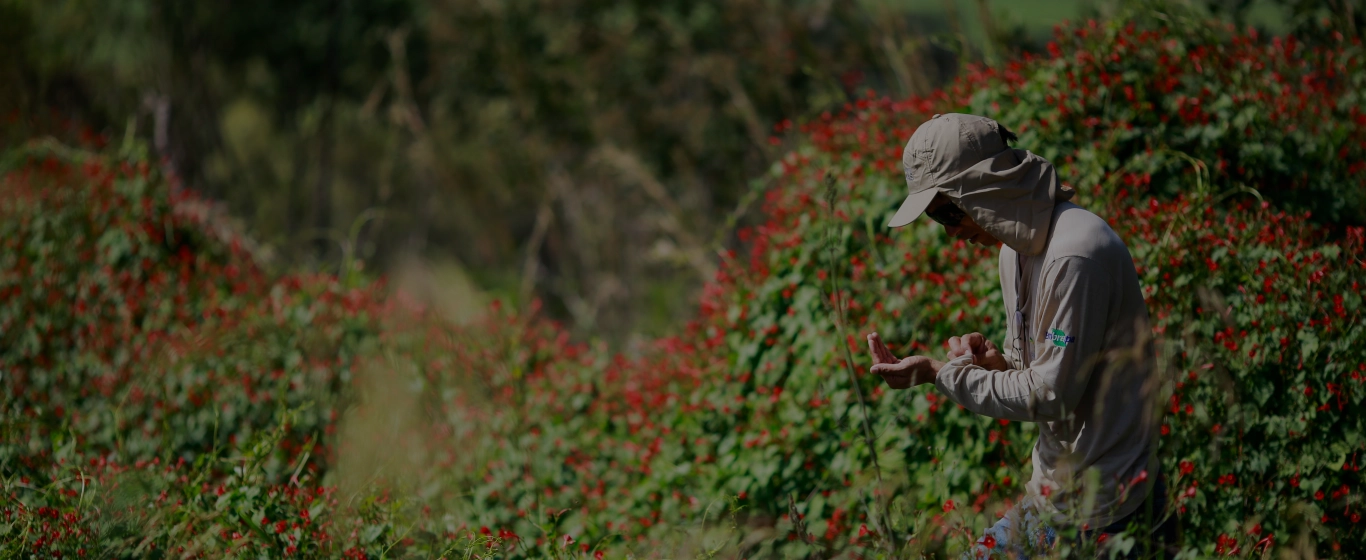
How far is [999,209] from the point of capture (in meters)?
1.95

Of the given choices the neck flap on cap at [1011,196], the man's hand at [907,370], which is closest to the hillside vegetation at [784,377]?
the man's hand at [907,370]

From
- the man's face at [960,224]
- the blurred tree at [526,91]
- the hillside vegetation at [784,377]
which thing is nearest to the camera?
the man's face at [960,224]

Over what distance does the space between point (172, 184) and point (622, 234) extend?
16.3 feet

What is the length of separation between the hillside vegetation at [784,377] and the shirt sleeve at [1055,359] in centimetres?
34

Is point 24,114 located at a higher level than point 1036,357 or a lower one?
lower

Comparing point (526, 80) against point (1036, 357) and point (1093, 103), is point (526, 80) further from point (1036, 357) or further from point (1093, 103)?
point (1036, 357)

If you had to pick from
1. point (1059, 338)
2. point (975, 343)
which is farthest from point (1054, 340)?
point (975, 343)

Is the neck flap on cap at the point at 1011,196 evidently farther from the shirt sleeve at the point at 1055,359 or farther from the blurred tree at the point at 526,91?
the blurred tree at the point at 526,91

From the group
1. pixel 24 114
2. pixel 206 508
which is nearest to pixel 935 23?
pixel 206 508

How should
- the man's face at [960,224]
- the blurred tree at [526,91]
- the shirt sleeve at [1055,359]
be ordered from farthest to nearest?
the blurred tree at [526,91] → the man's face at [960,224] → the shirt sleeve at [1055,359]

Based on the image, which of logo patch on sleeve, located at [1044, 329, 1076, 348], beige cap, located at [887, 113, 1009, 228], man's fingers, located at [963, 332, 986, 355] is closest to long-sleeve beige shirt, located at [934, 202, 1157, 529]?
logo patch on sleeve, located at [1044, 329, 1076, 348]

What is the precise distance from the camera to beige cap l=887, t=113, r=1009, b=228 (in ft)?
6.34

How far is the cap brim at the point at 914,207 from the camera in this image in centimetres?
199

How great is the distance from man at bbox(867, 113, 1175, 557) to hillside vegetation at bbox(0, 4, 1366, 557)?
0.53 feet
